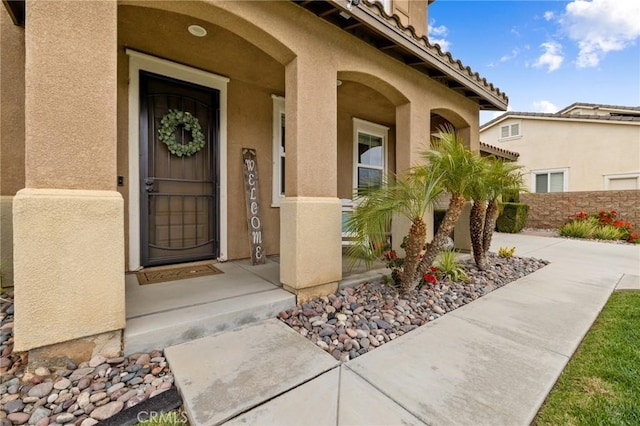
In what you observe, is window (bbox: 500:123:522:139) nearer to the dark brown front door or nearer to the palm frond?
the palm frond

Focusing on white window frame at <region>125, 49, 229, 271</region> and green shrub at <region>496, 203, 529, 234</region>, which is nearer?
white window frame at <region>125, 49, 229, 271</region>

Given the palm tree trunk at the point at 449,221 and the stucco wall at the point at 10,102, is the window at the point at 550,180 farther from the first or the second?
the stucco wall at the point at 10,102

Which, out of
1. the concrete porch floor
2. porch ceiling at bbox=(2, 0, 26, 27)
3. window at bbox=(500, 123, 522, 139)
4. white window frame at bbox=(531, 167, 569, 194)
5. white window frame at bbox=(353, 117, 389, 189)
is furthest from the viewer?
window at bbox=(500, 123, 522, 139)

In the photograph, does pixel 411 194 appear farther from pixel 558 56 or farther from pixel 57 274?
pixel 558 56

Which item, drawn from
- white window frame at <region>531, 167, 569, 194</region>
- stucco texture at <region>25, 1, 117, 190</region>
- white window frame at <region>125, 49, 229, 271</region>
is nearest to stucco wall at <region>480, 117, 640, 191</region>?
white window frame at <region>531, 167, 569, 194</region>

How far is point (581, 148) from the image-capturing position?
1367 cm

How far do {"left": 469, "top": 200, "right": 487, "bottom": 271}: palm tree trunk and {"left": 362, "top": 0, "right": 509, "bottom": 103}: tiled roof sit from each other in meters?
2.36

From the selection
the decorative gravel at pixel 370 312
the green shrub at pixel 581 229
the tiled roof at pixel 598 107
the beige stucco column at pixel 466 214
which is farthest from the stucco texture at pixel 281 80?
the tiled roof at pixel 598 107

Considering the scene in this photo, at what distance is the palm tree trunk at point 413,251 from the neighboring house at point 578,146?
36.3ft

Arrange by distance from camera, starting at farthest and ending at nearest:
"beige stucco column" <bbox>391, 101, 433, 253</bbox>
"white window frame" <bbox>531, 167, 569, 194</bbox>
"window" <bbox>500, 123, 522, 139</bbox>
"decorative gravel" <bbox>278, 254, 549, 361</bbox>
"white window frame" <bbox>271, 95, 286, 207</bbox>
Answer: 1. "window" <bbox>500, 123, 522, 139</bbox>
2. "white window frame" <bbox>531, 167, 569, 194</bbox>
3. "white window frame" <bbox>271, 95, 286, 207</bbox>
4. "beige stucco column" <bbox>391, 101, 433, 253</bbox>
5. "decorative gravel" <bbox>278, 254, 549, 361</bbox>

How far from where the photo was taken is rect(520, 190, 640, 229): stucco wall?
988cm

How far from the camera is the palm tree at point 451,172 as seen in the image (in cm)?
333

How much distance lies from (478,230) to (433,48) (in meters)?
2.99

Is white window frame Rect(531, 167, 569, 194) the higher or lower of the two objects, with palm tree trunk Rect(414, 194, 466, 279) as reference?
higher
